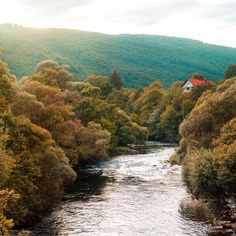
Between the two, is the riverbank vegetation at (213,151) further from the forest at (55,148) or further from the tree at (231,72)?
the tree at (231,72)

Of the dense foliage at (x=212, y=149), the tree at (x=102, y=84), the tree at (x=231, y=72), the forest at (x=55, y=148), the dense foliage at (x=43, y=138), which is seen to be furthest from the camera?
the tree at (x=102, y=84)

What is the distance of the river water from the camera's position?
133ft

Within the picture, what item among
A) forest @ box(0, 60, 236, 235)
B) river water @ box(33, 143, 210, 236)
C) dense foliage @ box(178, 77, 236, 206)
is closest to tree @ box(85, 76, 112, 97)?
forest @ box(0, 60, 236, 235)

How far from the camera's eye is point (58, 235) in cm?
3903

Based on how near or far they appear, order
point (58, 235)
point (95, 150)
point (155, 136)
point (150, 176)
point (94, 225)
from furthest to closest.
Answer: point (155, 136), point (95, 150), point (150, 176), point (94, 225), point (58, 235)

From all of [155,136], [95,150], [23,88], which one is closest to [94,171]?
[95,150]

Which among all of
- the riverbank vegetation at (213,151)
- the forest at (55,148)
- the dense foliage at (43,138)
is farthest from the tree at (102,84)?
the riverbank vegetation at (213,151)

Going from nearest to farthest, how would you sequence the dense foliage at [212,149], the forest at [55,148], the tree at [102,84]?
1. the forest at [55,148]
2. the dense foliage at [212,149]
3. the tree at [102,84]

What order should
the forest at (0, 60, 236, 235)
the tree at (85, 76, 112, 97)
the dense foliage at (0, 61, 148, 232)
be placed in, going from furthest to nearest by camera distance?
the tree at (85, 76, 112, 97), the forest at (0, 60, 236, 235), the dense foliage at (0, 61, 148, 232)

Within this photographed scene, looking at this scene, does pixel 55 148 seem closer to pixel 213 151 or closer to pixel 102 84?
pixel 213 151

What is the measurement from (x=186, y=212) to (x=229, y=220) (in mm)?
5283

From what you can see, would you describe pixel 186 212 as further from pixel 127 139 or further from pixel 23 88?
pixel 127 139

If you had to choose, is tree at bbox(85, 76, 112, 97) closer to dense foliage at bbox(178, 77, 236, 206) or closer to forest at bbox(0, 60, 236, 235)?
forest at bbox(0, 60, 236, 235)

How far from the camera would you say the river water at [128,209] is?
40.6m
